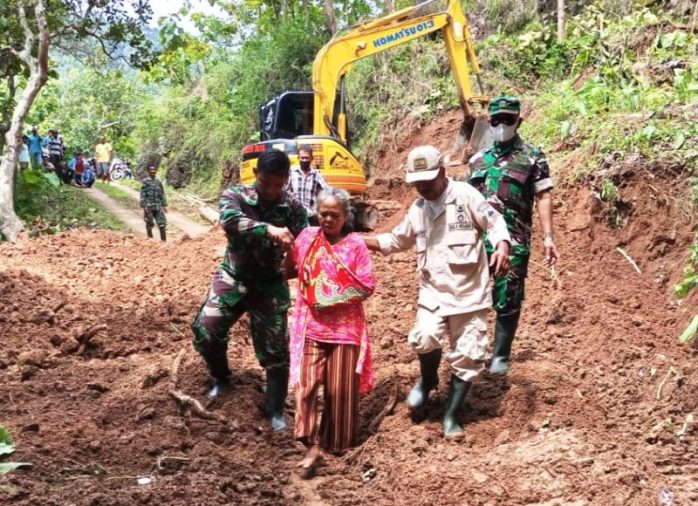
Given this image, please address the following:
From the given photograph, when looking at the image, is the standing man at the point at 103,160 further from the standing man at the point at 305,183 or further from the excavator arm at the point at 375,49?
the standing man at the point at 305,183

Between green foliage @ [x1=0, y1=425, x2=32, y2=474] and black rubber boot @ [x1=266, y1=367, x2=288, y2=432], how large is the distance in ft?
4.68

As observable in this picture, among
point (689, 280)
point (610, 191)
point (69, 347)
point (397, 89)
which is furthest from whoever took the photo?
point (397, 89)

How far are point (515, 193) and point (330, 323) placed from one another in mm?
1581

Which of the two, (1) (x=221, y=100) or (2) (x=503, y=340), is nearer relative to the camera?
(2) (x=503, y=340)

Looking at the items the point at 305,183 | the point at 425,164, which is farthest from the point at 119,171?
the point at 425,164

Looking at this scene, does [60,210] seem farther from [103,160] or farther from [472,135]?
[472,135]

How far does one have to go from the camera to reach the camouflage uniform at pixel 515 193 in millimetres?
4891

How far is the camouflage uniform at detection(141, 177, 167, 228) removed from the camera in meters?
13.1

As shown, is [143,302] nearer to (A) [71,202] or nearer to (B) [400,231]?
(B) [400,231]

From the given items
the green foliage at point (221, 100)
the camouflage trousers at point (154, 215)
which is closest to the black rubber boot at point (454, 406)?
the camouflage trousers at point (154, 215)

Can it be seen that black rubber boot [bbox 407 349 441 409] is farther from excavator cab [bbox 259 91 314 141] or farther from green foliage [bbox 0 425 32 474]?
excavator cab [bbox 259 91 314 141]

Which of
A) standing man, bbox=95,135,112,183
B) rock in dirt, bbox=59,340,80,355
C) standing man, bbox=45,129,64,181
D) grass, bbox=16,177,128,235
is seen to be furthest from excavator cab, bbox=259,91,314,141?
standing man, bbox=95,135,112,183

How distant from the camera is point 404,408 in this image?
4.63 metres

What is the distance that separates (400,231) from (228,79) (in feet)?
72.2
